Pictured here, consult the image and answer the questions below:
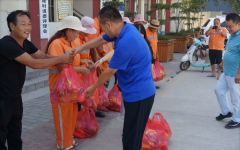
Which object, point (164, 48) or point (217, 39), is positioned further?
point (164, 48)

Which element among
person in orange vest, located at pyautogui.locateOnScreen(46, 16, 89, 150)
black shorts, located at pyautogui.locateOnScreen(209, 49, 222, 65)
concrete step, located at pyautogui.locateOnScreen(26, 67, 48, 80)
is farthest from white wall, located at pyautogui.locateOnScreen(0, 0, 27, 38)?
black shorts, located at pyautogui.locateOnScreen(209, 49, 222, 65)

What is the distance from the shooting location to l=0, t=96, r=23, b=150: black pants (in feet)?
9.82

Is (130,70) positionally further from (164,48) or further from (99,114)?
(164,48)

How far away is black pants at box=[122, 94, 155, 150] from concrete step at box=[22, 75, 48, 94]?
4.36m

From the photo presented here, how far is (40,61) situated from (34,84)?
417 centimetres

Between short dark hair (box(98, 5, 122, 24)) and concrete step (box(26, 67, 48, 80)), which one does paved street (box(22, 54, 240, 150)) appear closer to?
concrete step (box(26, 67, 48, 80))

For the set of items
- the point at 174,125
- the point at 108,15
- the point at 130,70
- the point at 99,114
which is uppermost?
the point at 108,15

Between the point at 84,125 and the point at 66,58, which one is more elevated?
the point at 66,58

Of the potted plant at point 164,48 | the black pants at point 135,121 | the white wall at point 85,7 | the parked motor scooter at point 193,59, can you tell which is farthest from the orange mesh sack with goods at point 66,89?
the white wall at point 85,7

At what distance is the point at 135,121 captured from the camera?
3.00 m

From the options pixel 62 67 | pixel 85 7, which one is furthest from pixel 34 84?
pixel 85 7

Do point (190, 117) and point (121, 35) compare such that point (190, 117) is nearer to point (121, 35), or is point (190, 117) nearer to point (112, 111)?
point (112, 111)

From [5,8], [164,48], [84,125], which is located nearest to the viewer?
[84,125]

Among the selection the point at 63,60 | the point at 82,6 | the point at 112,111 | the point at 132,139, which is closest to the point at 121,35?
the point at 63,60
